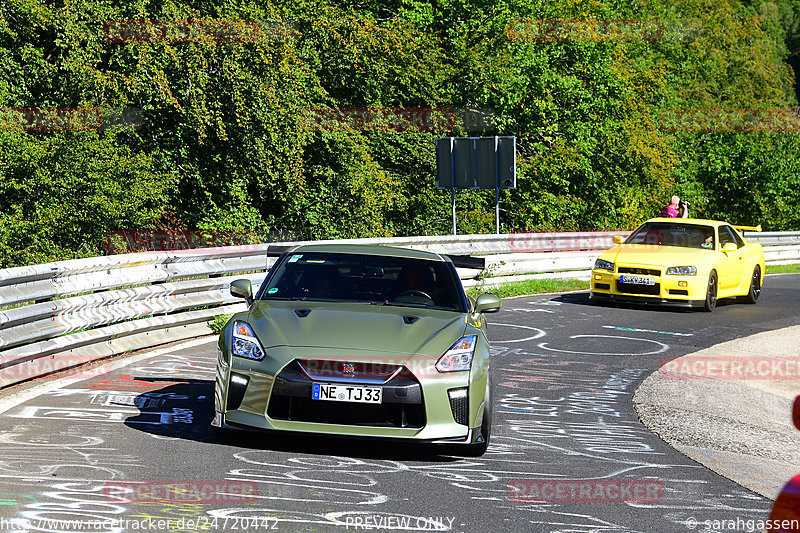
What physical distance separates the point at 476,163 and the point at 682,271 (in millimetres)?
7833

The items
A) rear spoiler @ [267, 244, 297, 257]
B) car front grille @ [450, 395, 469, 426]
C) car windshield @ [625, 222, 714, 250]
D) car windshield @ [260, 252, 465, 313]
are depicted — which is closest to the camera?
car front grille @ [450, 395, 469, 426]

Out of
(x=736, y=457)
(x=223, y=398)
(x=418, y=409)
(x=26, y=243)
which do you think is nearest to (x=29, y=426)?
(x=223, y=398)

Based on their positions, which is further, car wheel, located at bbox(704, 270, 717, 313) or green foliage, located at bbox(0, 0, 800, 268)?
green foliage, located at bbox(0, 0, 800, 268)

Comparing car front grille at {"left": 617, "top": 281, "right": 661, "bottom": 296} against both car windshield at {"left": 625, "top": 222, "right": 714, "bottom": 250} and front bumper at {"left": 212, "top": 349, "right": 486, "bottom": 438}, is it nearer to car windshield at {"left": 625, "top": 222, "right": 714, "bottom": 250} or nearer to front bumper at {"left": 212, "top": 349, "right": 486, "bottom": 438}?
car windshield at {"left": 625, "top": 222, "right": 714, "bottom": 250}

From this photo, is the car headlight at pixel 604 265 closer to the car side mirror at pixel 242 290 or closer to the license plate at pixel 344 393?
the car side mirror at pixel 242 290

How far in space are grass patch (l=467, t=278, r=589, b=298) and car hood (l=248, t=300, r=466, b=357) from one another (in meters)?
11.2

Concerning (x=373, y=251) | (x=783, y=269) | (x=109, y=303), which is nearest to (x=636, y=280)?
(x=109, y=303)

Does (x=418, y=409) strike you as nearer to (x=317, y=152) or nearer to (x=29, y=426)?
(x=29, y=426)

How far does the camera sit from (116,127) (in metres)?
24.1

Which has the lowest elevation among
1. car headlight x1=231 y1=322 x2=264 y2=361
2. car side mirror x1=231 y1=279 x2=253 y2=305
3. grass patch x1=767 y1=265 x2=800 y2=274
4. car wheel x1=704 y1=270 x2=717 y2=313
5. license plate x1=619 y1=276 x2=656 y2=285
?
grass patch x1=767 y1=265 x2=800 y2=274

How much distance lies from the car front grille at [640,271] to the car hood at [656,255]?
9 cm

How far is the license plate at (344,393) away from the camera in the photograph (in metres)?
6.57

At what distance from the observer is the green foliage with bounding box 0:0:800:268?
23.2 meters

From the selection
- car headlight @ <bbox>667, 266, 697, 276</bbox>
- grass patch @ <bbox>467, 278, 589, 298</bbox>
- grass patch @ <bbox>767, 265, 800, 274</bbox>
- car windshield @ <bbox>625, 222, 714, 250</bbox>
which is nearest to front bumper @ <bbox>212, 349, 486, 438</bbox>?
car headlight @ <bbox>667, 266, 697, 276</bbox>
